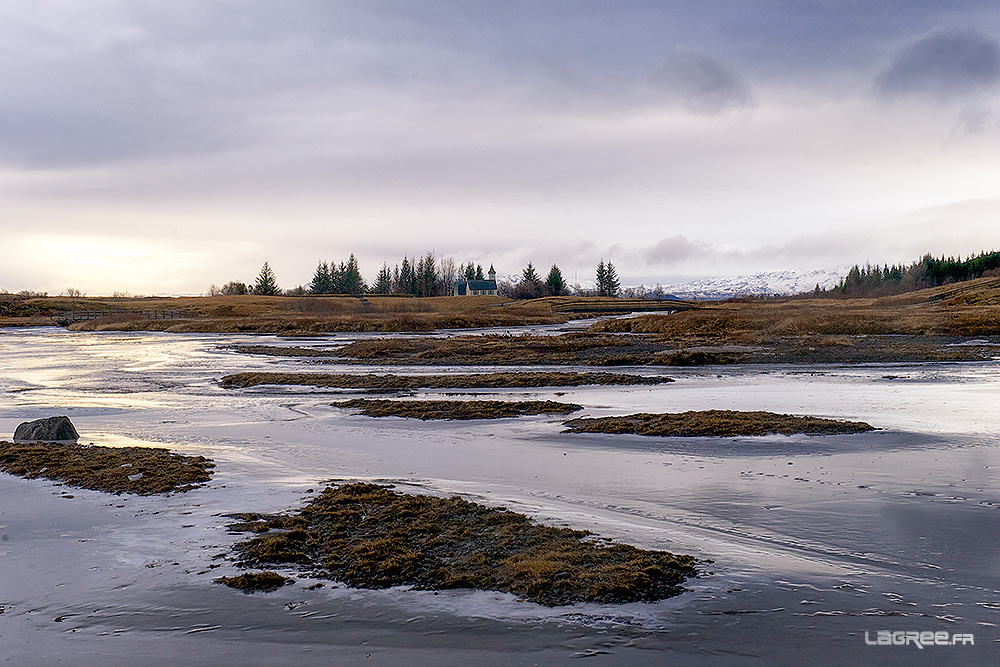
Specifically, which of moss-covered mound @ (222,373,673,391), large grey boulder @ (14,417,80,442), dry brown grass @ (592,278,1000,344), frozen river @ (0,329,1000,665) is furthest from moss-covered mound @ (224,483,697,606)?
dry brown grass @ (592,278,1000,344)

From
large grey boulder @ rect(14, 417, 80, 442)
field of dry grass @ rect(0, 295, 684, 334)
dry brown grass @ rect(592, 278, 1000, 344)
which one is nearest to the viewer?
large grey boulder @ rect(14, 417, 80, 442)

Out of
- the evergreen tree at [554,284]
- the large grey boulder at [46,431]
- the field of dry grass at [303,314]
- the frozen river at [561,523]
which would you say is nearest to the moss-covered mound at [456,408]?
the frozen river at [561,523]

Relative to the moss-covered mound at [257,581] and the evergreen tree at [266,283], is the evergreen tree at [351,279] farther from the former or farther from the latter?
the moss-covered mound at [257,581]

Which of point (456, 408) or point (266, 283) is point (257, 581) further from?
point (266, 283)

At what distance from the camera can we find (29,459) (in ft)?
41.3

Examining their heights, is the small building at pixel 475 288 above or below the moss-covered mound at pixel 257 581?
above

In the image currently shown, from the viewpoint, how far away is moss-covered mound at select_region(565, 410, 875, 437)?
14648mm

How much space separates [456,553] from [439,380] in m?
19.1

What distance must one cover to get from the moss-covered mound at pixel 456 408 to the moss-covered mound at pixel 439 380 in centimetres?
462

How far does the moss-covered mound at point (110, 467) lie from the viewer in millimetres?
10859

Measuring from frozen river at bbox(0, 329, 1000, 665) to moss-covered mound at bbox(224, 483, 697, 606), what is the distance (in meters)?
0.29

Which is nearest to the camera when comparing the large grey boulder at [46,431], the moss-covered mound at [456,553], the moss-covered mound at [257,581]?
the moss-covered mound at [456,553]

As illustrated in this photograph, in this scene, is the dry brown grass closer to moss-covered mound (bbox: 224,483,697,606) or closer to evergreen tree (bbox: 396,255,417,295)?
moss-covered mound (bbox: 224,483,697,606)

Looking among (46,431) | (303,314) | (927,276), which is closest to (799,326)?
(46,431)
